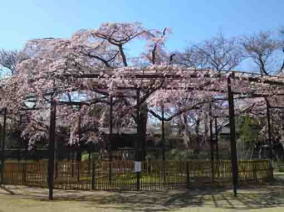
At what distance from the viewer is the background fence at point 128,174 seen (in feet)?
63.3

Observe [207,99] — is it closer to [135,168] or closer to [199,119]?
[199,119]

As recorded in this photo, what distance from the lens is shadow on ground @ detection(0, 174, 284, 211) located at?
14.4 metres

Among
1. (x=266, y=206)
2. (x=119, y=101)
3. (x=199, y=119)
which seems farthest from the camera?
(x=199, y=119)

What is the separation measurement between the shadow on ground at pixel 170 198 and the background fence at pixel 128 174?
770 millimetres

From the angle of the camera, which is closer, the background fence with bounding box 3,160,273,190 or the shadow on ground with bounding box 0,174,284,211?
the shadow on ground with bounding box 0,174,284,211

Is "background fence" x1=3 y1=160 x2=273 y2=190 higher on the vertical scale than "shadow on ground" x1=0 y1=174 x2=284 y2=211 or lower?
higher

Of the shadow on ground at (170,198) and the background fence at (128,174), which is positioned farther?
the background fence at (128,174)

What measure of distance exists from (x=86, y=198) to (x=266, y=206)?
596 centimetres

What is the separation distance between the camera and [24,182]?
21.2m

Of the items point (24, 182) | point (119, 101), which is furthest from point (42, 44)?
point (24, 182)

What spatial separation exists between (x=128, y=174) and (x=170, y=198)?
348 cm

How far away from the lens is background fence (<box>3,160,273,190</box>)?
19.3 metres

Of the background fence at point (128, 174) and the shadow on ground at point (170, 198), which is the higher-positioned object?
the background fence at point (128, 174)

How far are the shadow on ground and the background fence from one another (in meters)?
0.77
